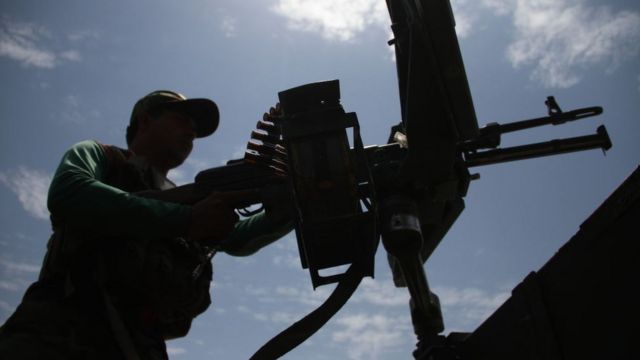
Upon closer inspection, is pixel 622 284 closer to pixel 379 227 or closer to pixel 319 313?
pixel 379 227

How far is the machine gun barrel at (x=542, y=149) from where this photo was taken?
3.27 m

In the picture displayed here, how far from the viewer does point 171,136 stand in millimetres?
3814

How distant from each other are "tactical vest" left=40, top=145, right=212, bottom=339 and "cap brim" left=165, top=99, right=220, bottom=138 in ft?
4.13

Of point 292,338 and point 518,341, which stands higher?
point 292,338

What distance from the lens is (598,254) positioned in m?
1.53

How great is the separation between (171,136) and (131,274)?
55.1 inches

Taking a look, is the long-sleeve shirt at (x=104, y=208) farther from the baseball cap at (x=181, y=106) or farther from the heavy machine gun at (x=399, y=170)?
the baseball cap at (x=181, y=106)

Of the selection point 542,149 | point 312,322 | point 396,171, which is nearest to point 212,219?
point 312,322

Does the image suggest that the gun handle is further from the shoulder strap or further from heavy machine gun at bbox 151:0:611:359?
the shoulder strap

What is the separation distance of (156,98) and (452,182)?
8.13 ft

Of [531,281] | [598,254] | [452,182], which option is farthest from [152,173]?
[598,254]

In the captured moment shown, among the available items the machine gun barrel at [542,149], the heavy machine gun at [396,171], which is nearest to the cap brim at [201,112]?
the heavy machine gun at [396,171]

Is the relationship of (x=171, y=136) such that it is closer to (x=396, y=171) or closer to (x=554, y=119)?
(x=396, y=171)

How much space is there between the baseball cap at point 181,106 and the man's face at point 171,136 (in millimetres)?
63
